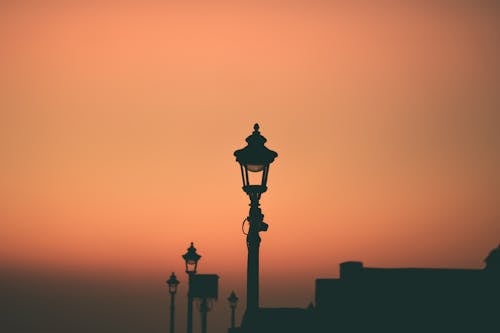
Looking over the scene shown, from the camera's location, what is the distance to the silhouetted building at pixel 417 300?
101 feet

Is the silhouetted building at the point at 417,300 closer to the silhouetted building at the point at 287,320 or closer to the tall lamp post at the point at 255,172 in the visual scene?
the silhouetted building at the point at 287,320

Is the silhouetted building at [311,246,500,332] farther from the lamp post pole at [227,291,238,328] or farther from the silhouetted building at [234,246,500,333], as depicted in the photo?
the lamp post pole at [227,291,238,328]

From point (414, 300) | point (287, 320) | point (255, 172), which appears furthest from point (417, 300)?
point (255, 172)

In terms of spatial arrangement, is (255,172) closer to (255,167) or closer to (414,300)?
(255,167)

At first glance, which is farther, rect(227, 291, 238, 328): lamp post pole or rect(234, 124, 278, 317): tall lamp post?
rect(227, 291, 238, 328): lamp post pole

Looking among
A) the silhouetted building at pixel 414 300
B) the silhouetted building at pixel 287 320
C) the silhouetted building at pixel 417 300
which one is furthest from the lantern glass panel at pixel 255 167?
the silhouetted building at pixel 287 320

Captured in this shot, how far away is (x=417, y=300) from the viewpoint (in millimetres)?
31703

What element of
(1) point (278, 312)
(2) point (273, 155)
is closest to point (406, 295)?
(1) point (278, 312)

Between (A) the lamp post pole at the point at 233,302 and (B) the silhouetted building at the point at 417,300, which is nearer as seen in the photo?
(B) the silhouetted building at the point at 417,300

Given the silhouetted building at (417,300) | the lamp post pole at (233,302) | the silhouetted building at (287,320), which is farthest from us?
the lamp post pole at (233,302)

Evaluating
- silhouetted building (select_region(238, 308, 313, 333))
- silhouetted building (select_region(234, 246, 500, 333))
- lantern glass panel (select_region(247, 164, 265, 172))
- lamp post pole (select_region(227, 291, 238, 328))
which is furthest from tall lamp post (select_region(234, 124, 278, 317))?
lamp post pole (select_region(227, 291, 238, 328))

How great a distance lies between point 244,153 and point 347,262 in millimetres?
19569

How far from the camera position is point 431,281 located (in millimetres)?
31750

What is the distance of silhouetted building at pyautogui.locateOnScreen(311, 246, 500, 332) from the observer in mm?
30688
